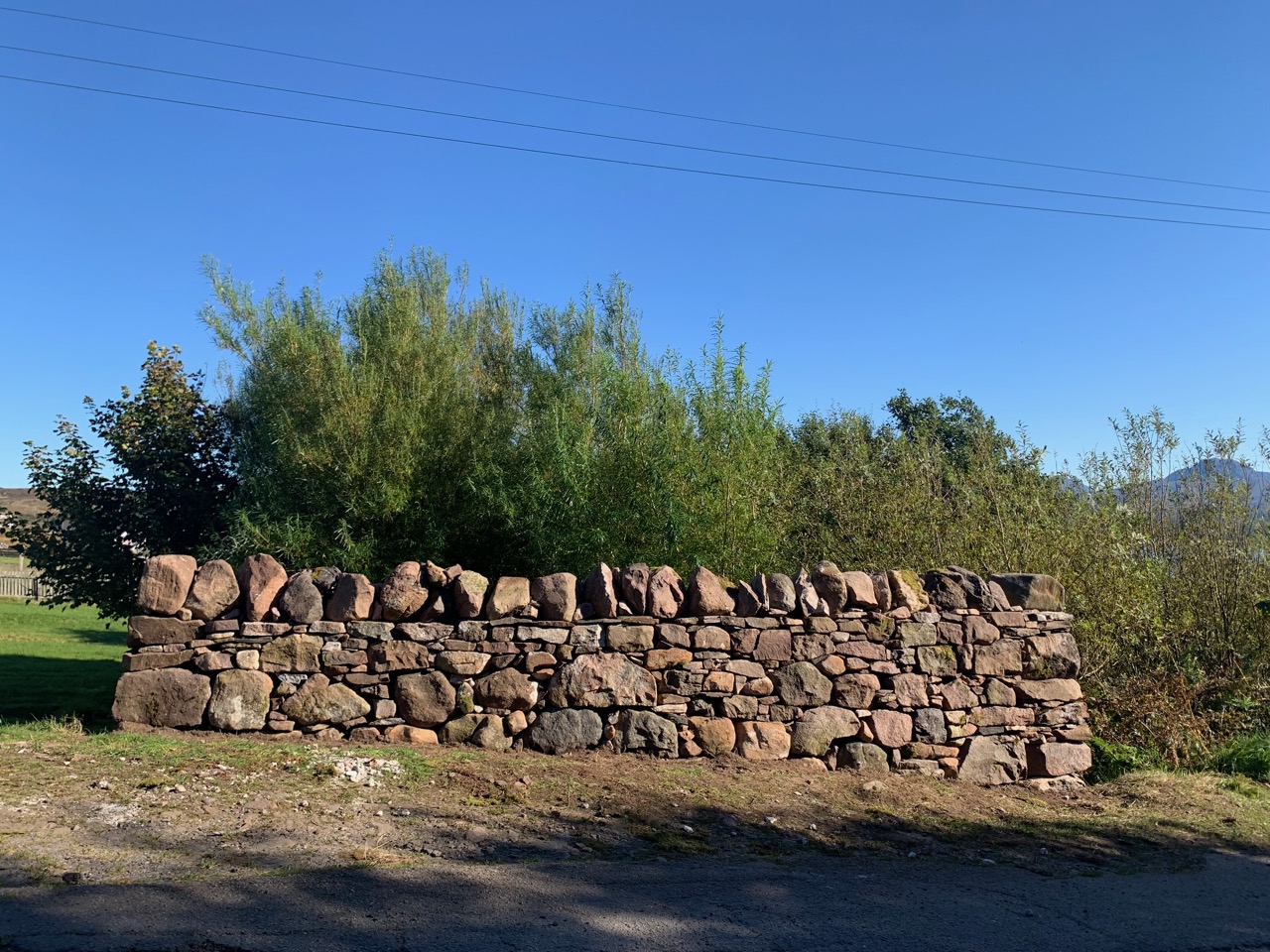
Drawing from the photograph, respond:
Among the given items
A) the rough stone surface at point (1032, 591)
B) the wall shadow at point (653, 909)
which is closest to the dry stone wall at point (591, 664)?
the rough stone surface at point (1032, 591)

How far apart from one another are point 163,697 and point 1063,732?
812 cm

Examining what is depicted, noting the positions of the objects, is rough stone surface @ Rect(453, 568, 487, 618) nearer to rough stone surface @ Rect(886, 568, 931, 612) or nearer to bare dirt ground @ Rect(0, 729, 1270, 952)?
bare dirt ground @ Rect(0, 729, 1270, 952)

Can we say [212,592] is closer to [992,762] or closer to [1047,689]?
[992,762]

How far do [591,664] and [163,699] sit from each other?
3506 millimetres

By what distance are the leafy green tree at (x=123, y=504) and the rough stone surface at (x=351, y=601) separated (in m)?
4.20

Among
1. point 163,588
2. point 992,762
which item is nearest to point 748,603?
point 992,762

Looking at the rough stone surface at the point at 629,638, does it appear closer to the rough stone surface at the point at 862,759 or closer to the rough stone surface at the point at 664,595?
the rough stone surface at the point at 664,595

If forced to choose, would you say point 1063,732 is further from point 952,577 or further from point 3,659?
point 3,659

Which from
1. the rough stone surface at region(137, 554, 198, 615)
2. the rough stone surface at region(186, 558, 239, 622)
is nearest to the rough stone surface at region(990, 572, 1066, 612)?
the rough stone surface at region(186, 558, 239, 622)

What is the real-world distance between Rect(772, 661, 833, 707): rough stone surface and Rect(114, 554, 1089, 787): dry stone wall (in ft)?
0.04

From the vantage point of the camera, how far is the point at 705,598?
8078mm

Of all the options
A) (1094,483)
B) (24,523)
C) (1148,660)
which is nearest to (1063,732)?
(1148,660)

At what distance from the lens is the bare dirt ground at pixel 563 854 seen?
4535 millimetres

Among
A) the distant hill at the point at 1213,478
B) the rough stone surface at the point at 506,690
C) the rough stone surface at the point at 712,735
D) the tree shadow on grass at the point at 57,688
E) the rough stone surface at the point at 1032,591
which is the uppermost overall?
the distant hill at the point at 1213,478
